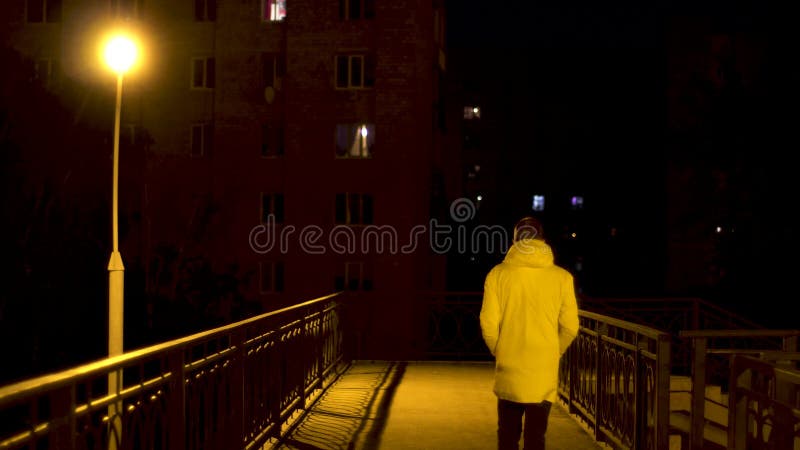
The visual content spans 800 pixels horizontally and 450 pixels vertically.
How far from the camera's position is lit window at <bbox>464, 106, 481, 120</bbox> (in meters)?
64.4

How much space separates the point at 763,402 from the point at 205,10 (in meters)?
32.0

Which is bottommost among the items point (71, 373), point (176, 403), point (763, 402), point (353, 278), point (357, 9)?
point (353, 278)

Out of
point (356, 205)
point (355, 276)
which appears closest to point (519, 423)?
point (355, 276)

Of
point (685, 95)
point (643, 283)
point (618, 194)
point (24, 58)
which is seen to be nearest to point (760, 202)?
point (685, 95)

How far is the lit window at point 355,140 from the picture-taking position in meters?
32.3

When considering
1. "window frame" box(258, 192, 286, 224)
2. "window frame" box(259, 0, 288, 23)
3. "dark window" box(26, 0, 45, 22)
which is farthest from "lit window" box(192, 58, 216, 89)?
"dark window" box(26, 0, 45, 22)

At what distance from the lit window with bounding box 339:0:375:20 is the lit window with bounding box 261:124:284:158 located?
4988 mm

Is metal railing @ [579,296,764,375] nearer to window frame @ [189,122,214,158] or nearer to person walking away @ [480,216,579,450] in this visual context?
person walking away @ [480,216,579,450]

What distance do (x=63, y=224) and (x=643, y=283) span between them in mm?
31922

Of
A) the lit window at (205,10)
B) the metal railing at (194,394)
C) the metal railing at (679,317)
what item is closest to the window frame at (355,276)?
the lit window at (205,10)

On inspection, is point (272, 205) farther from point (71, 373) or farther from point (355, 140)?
point (71, 373)

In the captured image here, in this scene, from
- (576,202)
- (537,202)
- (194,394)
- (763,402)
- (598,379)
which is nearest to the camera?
(763,402)

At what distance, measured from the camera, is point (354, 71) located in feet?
107

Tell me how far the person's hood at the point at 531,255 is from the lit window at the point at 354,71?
27.5m
